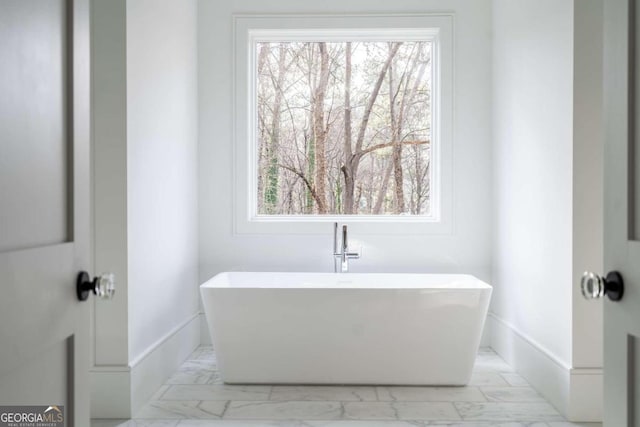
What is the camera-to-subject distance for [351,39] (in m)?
4.52

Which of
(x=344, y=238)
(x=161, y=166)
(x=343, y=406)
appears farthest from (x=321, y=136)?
(x=343, y=406)

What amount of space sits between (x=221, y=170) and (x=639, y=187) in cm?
348

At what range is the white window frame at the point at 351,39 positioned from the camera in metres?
4.39

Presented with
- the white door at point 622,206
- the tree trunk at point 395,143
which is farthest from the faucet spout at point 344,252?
the white door at point 622,206

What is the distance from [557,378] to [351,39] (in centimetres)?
280

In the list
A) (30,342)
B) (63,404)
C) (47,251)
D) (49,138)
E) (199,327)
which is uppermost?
(49,138)

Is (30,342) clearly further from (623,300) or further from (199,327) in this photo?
(199,327)

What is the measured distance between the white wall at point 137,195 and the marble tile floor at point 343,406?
0.58ft

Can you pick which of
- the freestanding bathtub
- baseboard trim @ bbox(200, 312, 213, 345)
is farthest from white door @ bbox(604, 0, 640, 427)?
baseboard trim @ bbox(200, 312, 213, 345)

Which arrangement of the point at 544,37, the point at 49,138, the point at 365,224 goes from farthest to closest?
the point at 365,224 → the point at 544,37 → the point at 49,138

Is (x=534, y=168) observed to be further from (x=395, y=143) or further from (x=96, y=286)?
(x=96, y=286)

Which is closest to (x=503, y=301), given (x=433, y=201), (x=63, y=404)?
(x=433, y=201)

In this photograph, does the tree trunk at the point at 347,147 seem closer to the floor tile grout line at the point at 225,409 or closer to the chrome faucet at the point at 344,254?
the chrome faucet at the point at 344,254

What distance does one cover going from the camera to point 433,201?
4504 mm
